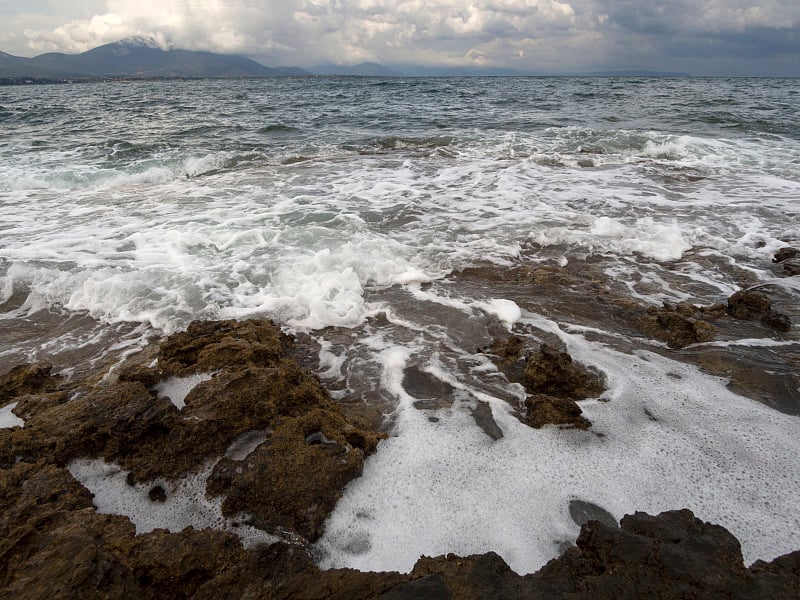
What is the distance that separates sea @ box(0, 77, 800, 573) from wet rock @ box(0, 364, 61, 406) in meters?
0.31

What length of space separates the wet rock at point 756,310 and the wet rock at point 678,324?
124 millimetres

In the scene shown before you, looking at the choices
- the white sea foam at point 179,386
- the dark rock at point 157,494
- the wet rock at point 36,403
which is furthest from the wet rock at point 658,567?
the wet rock at point 36,403

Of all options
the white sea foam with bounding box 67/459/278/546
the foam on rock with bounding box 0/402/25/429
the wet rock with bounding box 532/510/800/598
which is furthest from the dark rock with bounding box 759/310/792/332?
the foam on rock with bounding box 0/402/25/429

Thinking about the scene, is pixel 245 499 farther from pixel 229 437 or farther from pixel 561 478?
pixel 561 478

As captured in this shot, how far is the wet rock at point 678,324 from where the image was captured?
152 inches

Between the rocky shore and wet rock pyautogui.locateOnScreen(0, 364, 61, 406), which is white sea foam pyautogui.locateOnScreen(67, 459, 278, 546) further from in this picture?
wet rock pyautogui.locateOnScreen(0, 364, 61, 406)

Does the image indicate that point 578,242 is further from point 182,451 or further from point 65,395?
point 65,395

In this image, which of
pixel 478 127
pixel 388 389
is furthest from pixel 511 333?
pixel 478 127

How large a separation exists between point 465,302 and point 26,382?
380 cm

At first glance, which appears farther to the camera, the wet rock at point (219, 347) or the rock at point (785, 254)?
the rock at point (785, 254)

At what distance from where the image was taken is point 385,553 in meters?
2.20

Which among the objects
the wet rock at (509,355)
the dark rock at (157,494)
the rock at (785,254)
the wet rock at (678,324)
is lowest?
the dark rock at (157,494)

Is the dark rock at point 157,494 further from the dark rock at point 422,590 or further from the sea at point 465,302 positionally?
the dark rock at point 422,590

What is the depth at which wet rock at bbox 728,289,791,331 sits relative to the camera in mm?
4035
